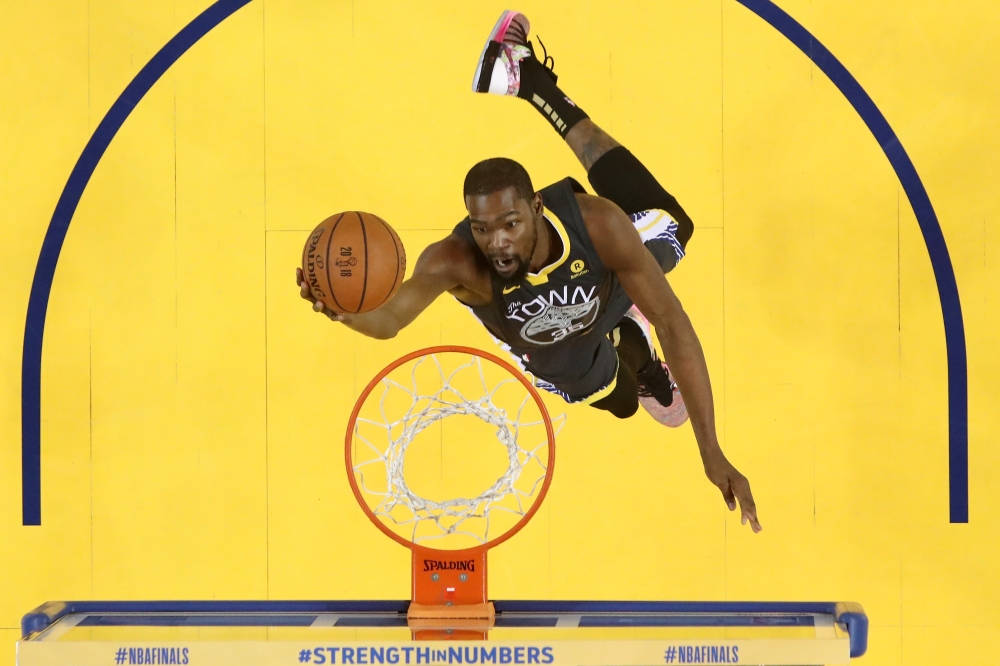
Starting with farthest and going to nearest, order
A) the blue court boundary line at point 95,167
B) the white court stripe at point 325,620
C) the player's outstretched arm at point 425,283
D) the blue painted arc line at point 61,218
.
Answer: the blue painted arc line at point 61,218 < the blue court boundary line at point 95,167 < the player's outstretched arm at point 425,283 < the white court stripe at point 325,620

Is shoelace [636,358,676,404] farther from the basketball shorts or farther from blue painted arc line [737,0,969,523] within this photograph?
blue painted arc line [737,0,969,523]

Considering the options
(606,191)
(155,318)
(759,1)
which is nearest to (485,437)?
(606,191)

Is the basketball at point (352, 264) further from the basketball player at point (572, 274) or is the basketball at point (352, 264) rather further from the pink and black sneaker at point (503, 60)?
the pink and black sneaker at point (503, 60)

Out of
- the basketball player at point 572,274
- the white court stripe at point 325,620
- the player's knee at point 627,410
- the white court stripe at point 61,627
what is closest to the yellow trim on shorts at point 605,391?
the basketball player at point 572,274

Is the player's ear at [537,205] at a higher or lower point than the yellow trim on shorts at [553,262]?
higher

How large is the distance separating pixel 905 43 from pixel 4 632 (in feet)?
16.3

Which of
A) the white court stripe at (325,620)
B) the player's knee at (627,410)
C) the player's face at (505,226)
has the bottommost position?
the white court stripe at (325,620)

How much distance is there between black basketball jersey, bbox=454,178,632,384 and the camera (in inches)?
141

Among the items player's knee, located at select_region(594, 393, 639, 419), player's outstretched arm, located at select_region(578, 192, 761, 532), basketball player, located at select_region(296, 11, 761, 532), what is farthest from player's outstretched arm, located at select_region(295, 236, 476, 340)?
player's knee, located at select_region(594, 393, 639, 419)

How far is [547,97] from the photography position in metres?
4.31

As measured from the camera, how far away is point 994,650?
4371 mm

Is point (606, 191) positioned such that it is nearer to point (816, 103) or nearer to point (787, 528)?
point (816, 103)

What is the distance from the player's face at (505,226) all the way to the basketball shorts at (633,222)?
0.62m

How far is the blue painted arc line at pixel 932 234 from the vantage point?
175 inches
